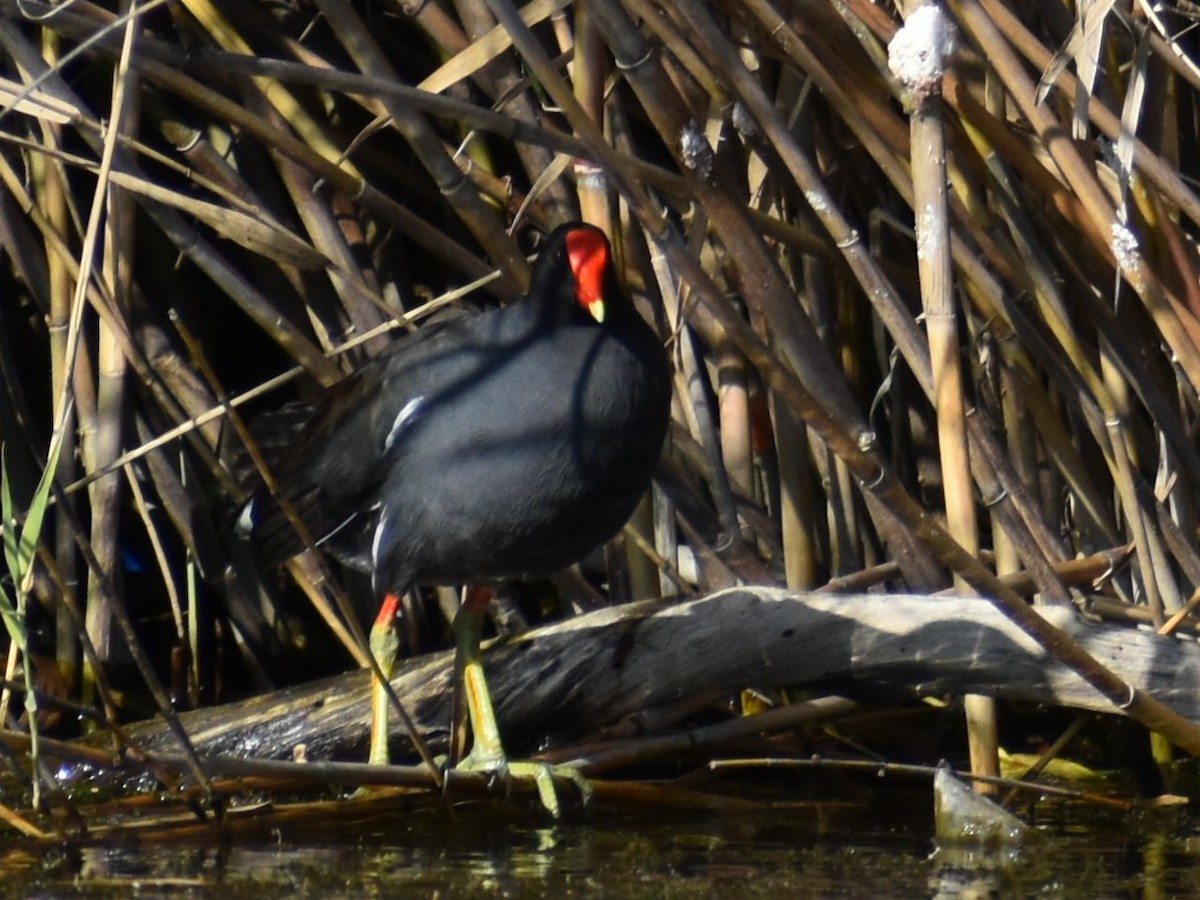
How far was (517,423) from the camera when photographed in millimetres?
2732

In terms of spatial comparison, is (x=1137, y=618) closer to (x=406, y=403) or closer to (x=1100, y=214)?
(x=1100, y=214)

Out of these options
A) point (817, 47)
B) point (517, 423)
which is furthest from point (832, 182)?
point (517, 423)

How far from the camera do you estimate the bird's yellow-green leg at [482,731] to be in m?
2.69

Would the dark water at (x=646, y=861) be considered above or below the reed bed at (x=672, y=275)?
below

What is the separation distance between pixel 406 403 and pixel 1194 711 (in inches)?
52.1

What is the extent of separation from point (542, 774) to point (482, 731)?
14 centimetres

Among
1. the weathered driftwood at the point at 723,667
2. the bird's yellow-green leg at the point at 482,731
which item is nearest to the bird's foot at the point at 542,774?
the bird's yellow-green leg at the point at 482,731

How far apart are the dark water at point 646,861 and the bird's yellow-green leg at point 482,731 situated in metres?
0.07

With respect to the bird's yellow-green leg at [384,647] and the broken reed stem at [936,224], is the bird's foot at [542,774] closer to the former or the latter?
the bird's yellow-green leg at [384,647]

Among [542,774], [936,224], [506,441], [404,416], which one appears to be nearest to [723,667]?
[542,774]

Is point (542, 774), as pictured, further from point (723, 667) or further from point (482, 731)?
point (723, 667)

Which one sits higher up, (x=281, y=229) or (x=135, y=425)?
(x=281, y=229)

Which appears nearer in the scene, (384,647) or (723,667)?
(723,667)

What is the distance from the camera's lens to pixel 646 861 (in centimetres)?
244
